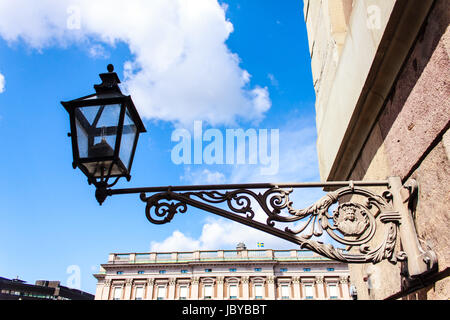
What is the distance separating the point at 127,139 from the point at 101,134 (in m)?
0.17

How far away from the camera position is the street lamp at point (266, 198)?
69.2 inches

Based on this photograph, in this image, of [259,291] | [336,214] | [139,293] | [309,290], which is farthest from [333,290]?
[336,214]

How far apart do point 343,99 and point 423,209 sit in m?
1.19

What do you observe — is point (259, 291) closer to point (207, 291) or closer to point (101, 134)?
point (207, 291)

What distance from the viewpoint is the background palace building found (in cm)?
4319

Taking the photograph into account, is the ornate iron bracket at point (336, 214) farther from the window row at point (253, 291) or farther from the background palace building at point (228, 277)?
the window row at point (253, 291)

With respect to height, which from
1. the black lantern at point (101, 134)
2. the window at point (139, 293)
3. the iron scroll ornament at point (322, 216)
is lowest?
the iron scroll ornament at point (322, 216)

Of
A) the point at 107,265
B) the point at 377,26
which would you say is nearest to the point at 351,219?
the point at 377,26

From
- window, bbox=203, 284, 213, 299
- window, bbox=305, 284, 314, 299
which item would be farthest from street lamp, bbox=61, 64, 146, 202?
window, bbox=305, 284, 314, 299

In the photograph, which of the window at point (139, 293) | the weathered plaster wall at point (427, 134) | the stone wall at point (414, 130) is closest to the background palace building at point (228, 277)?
the window at point (139, 293)

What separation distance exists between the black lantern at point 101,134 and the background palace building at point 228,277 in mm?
42902

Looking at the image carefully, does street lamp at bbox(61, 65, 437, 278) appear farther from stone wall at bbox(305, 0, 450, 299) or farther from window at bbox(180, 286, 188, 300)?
window at bbox(180, 286, 188, 300)

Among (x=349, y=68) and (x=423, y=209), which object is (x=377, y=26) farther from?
(x=423, y=209)

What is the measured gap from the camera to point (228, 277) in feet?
145
